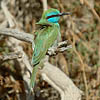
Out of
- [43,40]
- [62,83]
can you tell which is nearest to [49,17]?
[43,40]

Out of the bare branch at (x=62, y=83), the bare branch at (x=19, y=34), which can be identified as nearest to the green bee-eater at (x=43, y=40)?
the bare branch at (x=19, y=34)

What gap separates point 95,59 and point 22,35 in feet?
4.24

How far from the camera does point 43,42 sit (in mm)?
2195

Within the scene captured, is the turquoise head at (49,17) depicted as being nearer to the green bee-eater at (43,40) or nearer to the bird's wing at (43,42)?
the green bee-eater at (43,40)

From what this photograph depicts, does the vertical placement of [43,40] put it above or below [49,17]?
below

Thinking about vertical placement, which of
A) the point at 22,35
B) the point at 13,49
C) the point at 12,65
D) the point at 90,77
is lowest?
the point at 90,77

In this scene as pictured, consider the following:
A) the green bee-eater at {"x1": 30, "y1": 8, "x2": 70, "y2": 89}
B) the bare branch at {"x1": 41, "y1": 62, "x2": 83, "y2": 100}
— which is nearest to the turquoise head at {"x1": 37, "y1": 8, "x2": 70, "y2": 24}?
the green bee-eater at {"x1": 30, "y1": 8, "x2": 70, "y2": 89}

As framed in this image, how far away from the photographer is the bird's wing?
216 centimetres

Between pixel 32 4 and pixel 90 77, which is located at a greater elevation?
pixel 32 4

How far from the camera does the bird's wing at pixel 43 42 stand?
216 centimetres

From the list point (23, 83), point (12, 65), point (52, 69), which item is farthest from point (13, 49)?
point (52, 69)

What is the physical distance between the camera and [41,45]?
218cm

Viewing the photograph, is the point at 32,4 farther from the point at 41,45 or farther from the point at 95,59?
the point at 41,45

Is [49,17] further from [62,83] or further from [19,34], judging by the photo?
[62,83]
